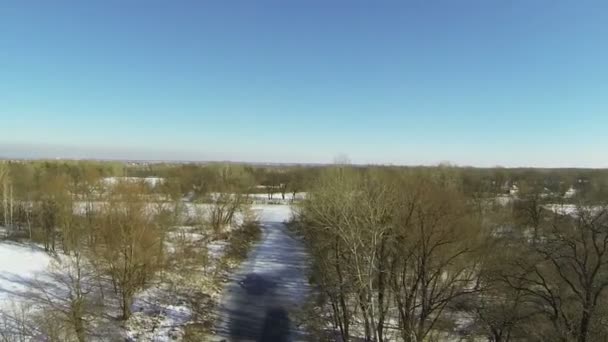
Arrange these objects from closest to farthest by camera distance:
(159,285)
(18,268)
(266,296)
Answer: (266,296), (159,285), (18,268)

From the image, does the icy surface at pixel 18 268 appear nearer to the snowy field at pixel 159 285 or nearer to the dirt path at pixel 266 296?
the snowy field at pixel 159 285

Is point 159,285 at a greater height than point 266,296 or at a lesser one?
greater

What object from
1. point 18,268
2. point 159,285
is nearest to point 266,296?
point 159,285

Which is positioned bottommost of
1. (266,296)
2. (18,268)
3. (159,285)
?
(266,296)

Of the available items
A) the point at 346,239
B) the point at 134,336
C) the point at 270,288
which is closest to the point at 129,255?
the point at 134,336

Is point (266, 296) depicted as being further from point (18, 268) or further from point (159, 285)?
point (18, 268)

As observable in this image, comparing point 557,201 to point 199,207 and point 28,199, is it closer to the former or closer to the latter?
point 199,207

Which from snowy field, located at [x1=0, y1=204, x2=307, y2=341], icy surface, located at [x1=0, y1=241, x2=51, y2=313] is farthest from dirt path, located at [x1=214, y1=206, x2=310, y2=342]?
icy surface, located at [x1=0, y1=241, x2=51, y2=313]

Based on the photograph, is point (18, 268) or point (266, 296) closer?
point (266, 296)

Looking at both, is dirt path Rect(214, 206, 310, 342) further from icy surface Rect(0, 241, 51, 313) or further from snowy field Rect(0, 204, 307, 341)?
icy surface Rect(0, 241, 51, 313)

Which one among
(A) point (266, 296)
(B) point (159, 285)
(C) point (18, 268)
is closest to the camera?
(A) point (266, 296)

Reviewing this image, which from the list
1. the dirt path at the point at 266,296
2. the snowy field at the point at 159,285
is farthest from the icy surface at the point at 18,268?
the dirt path at the point at 266,296
